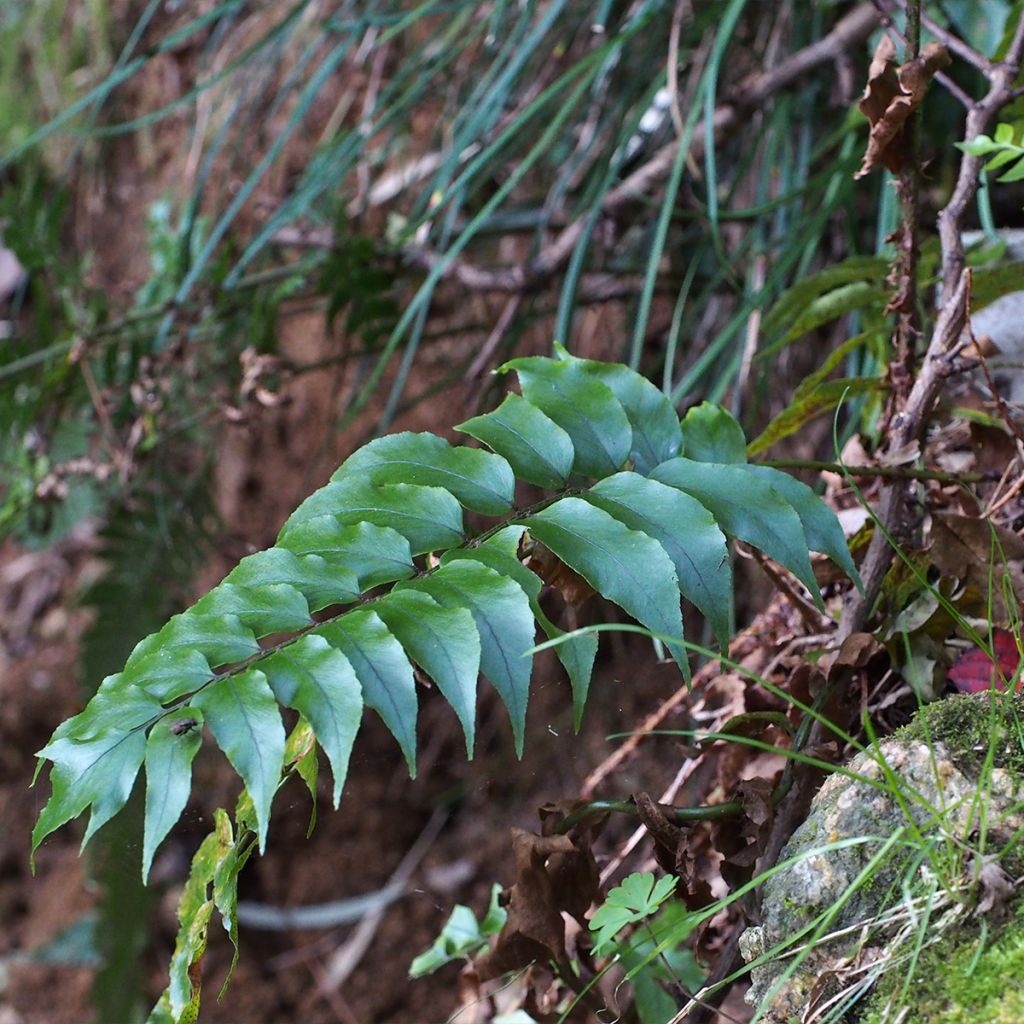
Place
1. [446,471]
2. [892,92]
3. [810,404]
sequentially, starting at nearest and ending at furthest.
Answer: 1. [446,471]
2. [892,92]
3. [810,404]

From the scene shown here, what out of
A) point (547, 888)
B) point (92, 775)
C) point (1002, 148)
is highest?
point (1002, 148)

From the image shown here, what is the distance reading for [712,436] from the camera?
886 mm

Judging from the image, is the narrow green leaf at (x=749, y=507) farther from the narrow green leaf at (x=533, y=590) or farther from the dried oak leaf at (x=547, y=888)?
the dried oak leaf at (x=547, y=888)

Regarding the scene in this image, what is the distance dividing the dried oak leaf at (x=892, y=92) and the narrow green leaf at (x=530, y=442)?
0.38 m

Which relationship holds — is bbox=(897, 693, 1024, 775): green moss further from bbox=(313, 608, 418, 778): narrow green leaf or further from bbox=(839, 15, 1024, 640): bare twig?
bbox=(313, 608, 418, 778): narrow green leaf

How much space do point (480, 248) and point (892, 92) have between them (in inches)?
57.2

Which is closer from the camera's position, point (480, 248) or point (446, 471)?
point (446, 471)

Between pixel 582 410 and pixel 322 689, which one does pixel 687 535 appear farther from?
pixel 322 689

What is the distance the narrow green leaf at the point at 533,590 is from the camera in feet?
2.37

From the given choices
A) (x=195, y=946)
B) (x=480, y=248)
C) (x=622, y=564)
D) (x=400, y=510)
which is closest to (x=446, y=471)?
(x=400, y=510)

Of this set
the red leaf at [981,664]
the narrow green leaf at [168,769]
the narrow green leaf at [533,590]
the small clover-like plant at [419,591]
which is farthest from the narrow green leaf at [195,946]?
the red leaf at [981,664]

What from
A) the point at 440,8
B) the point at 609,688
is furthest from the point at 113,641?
the point at 440,8

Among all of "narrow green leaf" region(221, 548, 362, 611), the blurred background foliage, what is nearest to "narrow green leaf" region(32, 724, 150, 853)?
"narrow green leaf" region(221, 548, 362, 611)

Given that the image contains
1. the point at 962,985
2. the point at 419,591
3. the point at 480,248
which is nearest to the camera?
the point at 962,985
